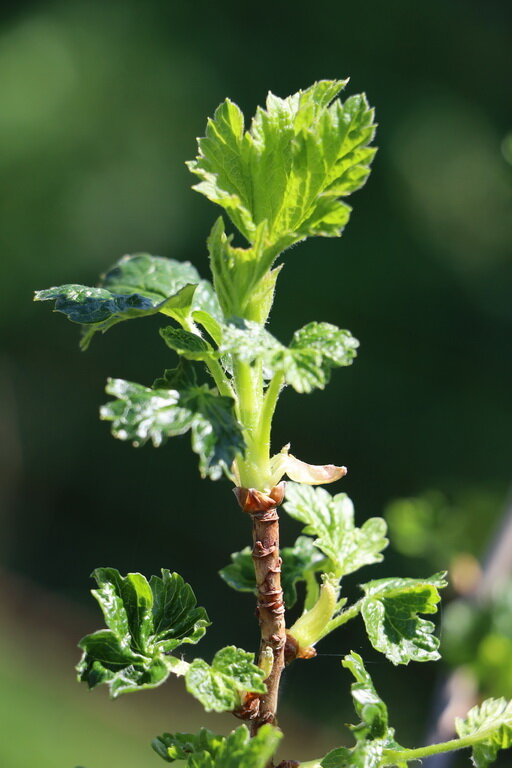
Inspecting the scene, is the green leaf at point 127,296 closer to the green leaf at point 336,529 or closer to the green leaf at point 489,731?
the green leaf at point 336,529

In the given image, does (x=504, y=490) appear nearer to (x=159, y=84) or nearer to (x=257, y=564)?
(x=257, y=564)

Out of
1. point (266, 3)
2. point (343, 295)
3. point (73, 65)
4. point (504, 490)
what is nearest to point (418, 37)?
point (266, 3)

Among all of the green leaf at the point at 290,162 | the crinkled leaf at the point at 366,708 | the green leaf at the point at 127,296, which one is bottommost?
the crinkled leaf at the point at 366,708

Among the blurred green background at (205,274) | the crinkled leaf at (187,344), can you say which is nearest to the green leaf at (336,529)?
the crinkled leaf at (187,344)

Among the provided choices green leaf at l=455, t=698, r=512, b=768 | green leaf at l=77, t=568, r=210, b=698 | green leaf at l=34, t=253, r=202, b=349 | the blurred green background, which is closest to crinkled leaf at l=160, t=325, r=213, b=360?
green leaf at l=34, t=253, r=202, b=349

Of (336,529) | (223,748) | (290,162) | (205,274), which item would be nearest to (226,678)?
(223,748)
